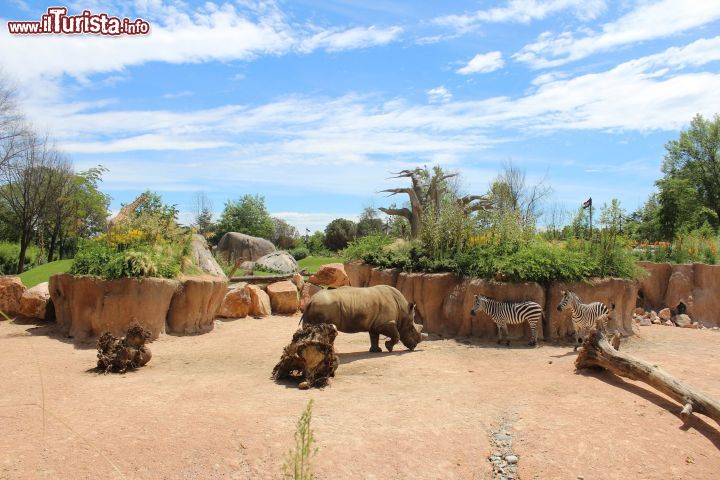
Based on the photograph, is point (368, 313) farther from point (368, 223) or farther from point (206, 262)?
point (368, 223)

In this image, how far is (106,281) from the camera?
12234mm

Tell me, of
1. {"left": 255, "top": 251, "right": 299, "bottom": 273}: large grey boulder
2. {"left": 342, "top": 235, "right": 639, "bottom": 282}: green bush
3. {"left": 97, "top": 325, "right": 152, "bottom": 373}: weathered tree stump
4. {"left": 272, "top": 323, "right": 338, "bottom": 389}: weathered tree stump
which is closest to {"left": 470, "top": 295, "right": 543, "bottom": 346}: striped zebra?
{"left": 342, "top": 235, "right": 639, "bottom": 282}: green bush

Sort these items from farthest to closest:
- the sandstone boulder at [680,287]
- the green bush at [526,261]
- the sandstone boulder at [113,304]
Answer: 1. the sandstone boulder at [680,287]
2. the green bush at [526,261]
3. the sandstone boulder at [113,304]

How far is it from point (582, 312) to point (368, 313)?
4.40 metres

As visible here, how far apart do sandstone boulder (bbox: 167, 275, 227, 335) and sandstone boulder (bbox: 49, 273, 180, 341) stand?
485mm

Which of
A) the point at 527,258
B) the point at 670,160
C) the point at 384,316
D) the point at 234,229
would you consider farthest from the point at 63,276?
the point at 670,160

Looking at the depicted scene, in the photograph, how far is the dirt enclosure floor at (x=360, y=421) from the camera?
18.6 feet

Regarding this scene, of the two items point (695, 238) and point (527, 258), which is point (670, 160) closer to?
point (695, 238)

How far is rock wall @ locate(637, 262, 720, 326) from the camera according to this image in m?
17.5

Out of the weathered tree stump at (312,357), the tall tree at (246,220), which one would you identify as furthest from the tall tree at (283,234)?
the weathered tree stump at (312,357)

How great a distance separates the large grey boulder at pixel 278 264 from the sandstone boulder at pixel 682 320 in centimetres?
1759

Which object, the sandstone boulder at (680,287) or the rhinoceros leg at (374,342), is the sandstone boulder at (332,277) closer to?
the rhinoceros leg at (374,342)

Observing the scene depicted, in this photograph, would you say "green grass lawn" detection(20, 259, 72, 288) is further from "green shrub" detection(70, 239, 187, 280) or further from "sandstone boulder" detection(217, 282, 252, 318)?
"sandstone boulder" detection(217, 282, 252, 318)

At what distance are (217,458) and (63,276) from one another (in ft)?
30.0
